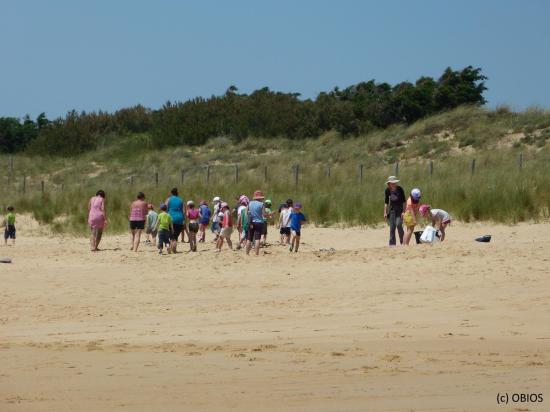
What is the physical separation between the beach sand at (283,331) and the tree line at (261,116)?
27019mm

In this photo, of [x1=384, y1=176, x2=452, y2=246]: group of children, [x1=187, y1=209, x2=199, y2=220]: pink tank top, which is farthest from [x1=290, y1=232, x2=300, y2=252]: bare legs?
[x1=187, y1=209, x2=199, y2=220]: pink tank top

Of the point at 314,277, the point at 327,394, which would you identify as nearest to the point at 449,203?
the point at 314,277

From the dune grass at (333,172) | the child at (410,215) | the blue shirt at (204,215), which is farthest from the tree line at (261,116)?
the child at (410,215)

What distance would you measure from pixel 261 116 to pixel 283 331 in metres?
39.3

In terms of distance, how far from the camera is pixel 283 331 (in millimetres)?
10688

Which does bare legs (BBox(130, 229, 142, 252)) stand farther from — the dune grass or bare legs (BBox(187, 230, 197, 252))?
the dune grass

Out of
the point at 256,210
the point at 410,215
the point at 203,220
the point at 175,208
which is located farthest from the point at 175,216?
the point at 410,215

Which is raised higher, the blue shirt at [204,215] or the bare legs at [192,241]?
the blue shirt at [204,215]

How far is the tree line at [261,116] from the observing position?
147ft

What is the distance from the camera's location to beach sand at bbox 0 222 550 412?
25.2 feet

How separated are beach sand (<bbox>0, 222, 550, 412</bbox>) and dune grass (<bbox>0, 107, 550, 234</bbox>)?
20.4 feet

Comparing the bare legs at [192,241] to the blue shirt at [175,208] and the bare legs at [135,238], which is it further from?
the bare legs at [135,238]

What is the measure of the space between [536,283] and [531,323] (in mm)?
2492

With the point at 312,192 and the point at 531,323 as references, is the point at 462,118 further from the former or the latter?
the point at 531,323
